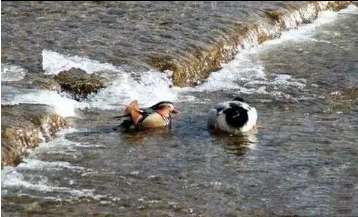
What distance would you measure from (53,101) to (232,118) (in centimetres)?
260

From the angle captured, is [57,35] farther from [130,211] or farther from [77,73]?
[130,211]

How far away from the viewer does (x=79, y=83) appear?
1359 cm

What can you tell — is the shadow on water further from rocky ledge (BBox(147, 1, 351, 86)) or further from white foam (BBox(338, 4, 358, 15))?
white foam (BBox(338, 4, 358, 15))

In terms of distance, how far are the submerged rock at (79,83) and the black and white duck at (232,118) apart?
2.19 m

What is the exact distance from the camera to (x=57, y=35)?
16703mm

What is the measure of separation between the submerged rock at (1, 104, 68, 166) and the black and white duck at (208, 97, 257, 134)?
2.05 m

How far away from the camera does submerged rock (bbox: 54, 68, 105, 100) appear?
44.1ft

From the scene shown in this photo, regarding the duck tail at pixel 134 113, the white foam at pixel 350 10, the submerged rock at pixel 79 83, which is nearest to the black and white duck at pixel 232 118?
the duck tail at pixel 134 113

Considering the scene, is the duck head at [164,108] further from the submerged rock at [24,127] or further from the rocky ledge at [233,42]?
the rocky ledge at [233,42]

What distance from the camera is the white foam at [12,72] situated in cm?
1345

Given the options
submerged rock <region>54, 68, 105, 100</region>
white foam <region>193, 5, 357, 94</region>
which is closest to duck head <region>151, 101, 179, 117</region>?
submerged rock <region>54, 68, 105, 100</region>

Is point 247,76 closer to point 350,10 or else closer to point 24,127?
point 24,127

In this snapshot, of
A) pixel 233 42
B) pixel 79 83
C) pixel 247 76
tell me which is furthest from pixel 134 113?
pixel 233 42

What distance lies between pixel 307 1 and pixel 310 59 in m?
6.18
